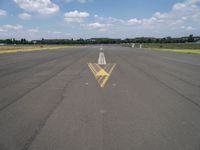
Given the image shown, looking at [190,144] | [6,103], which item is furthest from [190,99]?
[6,103]

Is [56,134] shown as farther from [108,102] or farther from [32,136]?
[108,102]

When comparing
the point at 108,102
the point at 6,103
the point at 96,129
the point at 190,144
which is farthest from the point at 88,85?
the point at 190,144

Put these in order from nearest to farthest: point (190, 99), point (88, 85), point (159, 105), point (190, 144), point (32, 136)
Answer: point (190, 144) < point (32, 136) < point (159, 105) < point (190, 99) < point (88, 85)

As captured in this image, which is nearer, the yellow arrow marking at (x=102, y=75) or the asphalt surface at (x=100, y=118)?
the asphalt surface at (x=100, y=118)

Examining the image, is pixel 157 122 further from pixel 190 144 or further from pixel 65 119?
pixel 65 119

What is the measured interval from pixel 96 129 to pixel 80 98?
2.64m

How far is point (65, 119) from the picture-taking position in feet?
16.8

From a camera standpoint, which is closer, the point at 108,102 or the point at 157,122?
the point at 157,122

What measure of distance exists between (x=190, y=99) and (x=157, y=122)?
262 cm

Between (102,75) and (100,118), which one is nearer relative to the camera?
(100,118)

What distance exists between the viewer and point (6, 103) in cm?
662

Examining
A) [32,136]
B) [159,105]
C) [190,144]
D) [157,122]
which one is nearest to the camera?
[190,144]

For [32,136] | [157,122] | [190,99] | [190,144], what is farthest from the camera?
[190,99]

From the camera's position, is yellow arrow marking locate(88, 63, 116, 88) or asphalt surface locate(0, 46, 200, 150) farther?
yellow arrow marking locate(88, 63, 116, 88)
